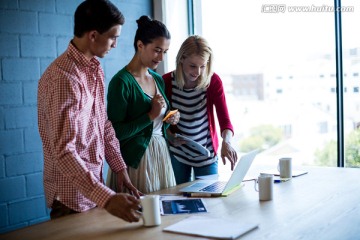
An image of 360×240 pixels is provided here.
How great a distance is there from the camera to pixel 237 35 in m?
3.94

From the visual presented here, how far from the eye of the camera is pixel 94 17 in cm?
189

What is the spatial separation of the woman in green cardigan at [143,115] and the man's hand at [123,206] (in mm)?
720

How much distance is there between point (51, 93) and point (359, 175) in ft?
5.23

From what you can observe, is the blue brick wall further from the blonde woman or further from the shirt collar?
the shirt collar

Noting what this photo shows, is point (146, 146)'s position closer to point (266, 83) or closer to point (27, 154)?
point (27, 154)

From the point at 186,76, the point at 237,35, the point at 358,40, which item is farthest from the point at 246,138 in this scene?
the point at 186,76

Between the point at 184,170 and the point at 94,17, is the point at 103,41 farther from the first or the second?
the point at 184,170

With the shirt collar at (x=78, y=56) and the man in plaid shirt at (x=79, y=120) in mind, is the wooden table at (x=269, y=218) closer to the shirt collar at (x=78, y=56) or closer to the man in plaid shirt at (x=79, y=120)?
the man in plaid shirt at (x=79, y=120)

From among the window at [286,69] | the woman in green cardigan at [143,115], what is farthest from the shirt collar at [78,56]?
the window at [286,69]

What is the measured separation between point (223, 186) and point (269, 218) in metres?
0.51

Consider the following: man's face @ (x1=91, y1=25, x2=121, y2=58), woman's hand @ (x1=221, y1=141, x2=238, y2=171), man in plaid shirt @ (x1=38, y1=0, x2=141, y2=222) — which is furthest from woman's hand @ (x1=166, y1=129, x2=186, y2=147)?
man's face @ (x1=91, y1=25, x2=121, y2=58)

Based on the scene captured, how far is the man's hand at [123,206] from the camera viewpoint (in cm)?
161

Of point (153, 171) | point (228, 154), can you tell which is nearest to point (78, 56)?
point (153, 171)

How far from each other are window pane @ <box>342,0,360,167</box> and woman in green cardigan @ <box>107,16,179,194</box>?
144 cm
